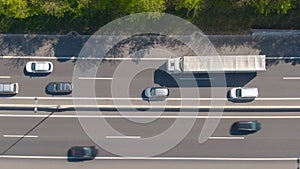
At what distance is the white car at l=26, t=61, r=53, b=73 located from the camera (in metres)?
55.3

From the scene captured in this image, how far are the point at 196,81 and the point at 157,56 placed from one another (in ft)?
19.4

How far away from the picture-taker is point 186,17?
55.0 m

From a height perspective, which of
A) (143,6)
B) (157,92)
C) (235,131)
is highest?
(143,6)

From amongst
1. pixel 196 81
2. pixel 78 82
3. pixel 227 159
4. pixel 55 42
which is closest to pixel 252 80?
pixel 196 81

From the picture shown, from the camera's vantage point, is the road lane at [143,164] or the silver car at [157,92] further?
the silver car at [157,92]

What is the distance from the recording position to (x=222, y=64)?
53375 millimetres

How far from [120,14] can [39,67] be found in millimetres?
12346

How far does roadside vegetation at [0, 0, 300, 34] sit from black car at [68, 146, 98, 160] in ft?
48.6

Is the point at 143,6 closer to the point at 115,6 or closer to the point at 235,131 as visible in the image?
the point at 115,6

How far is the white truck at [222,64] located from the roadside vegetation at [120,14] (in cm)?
408

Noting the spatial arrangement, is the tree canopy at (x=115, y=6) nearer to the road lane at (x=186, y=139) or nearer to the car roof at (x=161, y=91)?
the car roof at (x=161, y=91)

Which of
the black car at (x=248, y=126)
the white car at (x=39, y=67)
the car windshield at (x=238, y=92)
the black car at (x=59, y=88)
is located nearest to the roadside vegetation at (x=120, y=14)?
the white car at (x=39, y=67)

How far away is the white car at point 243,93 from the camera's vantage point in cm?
5416

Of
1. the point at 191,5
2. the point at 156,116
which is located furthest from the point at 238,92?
the point at 191,5
